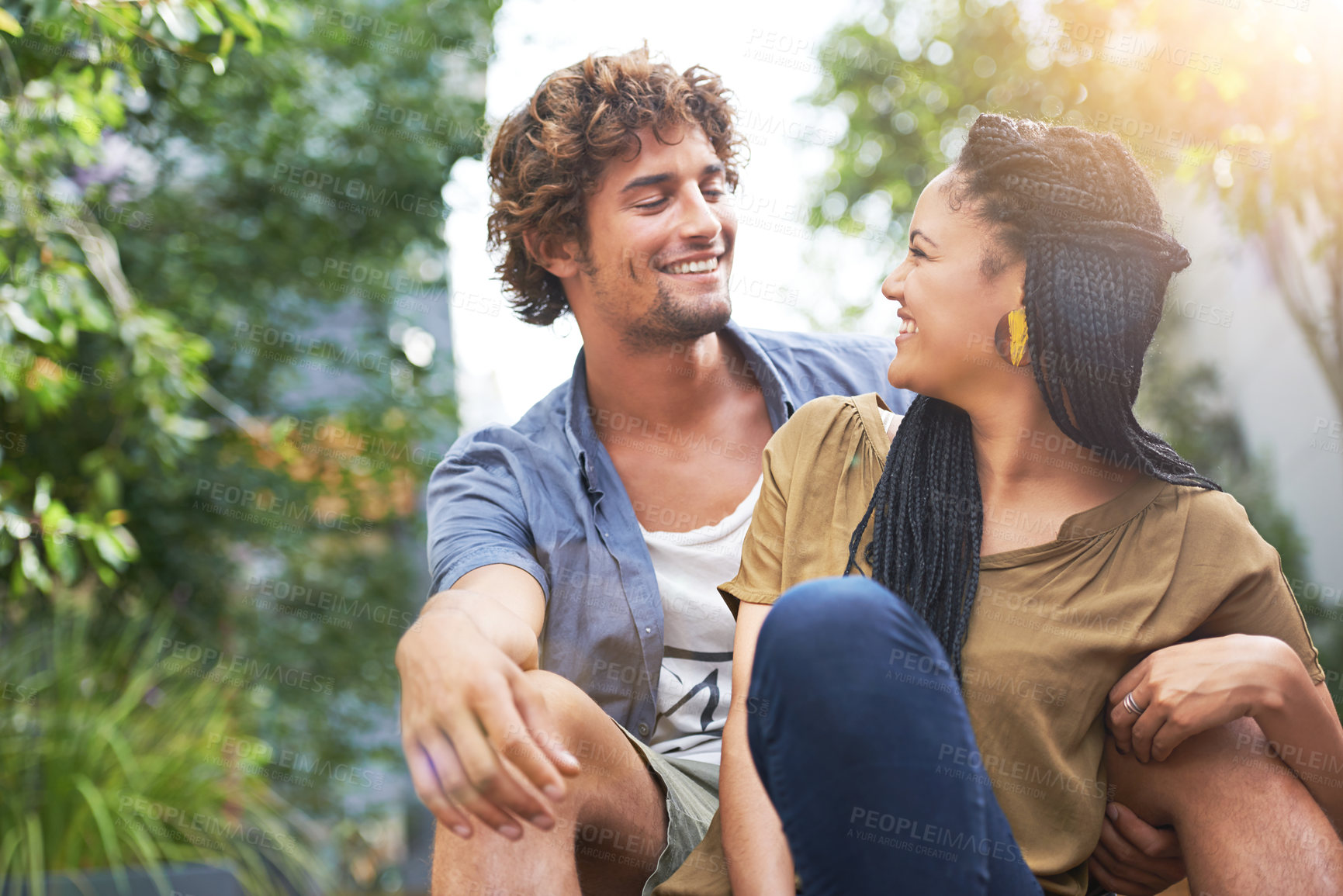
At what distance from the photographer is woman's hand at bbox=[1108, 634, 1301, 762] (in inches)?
50.5

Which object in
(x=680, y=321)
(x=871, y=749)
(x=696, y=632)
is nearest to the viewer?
(x=871, y=749)

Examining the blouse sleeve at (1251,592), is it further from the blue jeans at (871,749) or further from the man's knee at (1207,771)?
the blue jeans at (871,749)

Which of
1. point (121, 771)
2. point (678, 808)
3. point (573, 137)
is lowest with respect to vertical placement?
point (121, 771)

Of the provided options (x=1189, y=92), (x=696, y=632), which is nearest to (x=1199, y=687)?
(x=696, y=632)

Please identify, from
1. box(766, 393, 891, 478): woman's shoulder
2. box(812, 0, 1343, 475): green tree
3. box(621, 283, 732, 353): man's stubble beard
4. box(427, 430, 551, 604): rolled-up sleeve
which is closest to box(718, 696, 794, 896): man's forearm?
box(766, 393, 891, 478): woman's shoulder

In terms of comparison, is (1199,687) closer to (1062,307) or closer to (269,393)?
(1062,307)

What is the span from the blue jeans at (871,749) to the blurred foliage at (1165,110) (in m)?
1.26

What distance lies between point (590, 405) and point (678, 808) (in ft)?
3.84

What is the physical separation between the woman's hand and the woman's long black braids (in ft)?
0.74

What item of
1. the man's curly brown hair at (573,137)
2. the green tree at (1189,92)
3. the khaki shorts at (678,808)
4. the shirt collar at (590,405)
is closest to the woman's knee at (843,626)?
the khaki shorts at (678,808)

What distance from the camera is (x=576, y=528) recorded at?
2.19 meters

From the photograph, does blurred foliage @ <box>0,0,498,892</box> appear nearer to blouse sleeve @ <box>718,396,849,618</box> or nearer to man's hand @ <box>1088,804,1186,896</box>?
blouse sleeve @ <box>718,396,849,618</box>

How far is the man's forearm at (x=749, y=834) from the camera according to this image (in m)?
1.30

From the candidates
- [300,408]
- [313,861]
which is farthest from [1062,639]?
[300,408]
